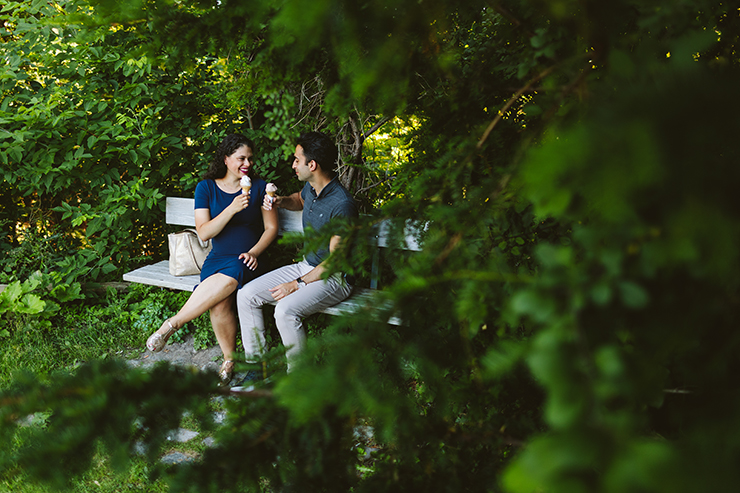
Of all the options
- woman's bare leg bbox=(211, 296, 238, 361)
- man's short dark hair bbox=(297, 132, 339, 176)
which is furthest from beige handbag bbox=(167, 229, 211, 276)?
man's short dark hair bbox=(297, 132, 339, 176)

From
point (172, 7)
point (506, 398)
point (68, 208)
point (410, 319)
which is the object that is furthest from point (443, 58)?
point (68, 208)

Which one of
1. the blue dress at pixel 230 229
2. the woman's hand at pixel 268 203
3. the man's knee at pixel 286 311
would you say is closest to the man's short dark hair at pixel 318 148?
the woman's hand at pixel 268 203

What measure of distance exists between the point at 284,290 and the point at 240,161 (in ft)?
3.94

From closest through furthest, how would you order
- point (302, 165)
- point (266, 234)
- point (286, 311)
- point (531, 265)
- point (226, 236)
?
point (531, 265)
point (286, 311)
point (302, 165)
point (226, 236)
point (266, 234)

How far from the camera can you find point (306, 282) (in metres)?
3.44

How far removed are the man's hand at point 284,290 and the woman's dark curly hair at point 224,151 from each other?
1101 mm

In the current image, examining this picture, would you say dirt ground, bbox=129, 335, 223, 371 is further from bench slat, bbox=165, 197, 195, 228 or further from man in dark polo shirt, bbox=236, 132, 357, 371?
bench slat, bbox=165, 197, 195, 228

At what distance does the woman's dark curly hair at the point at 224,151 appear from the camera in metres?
3.88

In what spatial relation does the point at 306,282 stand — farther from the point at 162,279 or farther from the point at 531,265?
the point at 531,265

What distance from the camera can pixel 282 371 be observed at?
4.01 ft

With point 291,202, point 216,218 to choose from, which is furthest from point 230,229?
point 291,202

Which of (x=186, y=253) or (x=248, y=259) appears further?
(x=186, y=253)

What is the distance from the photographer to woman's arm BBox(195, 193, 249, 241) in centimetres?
369

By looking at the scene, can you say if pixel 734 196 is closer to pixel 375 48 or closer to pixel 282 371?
pixel 375 48
